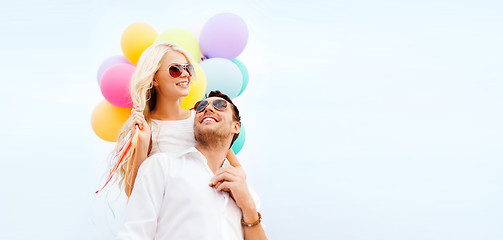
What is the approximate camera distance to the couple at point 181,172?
1703 mm

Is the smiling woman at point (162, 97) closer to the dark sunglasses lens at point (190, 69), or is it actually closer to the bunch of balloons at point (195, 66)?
the dark sunglasses lens at point (190, 69)

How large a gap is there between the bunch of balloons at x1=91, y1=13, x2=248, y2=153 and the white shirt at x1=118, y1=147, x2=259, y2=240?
103 centimetres

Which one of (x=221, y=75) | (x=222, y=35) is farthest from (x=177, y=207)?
(x=222, y=35)

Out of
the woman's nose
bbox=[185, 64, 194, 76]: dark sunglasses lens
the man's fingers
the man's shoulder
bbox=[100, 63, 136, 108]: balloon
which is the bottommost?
the man's fingers

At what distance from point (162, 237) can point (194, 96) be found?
1284 mm

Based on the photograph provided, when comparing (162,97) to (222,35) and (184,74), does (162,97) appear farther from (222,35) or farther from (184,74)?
(222,35)

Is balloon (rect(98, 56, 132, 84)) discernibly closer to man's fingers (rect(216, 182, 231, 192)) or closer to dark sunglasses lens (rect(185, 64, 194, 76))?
dark sunglasses lens (rect(185, 64, 194, 76))

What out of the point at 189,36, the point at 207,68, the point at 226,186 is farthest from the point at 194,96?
the point at 226,186

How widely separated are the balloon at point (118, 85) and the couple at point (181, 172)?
47cm

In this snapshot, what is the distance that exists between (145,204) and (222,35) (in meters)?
2.05

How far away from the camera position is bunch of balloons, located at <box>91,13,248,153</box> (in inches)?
106

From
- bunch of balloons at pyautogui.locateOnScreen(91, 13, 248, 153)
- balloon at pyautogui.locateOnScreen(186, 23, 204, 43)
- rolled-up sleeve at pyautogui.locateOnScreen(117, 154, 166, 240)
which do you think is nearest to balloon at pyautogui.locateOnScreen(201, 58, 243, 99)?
bunch of balloons at pyautogui.locateOnScreen(91, 13, 248, 153)

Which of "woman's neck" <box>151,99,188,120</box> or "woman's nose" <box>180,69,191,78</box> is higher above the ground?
"woman's nose" <box>180,69,191,78</box>

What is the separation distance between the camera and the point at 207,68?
10.5ft
